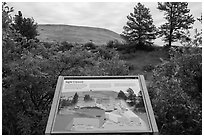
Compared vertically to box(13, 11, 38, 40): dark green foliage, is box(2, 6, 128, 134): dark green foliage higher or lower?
lower

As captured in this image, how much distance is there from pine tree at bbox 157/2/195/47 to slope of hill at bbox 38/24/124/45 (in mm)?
5771

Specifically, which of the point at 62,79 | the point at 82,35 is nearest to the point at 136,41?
the point at 82,35

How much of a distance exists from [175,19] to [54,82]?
66.4 ft

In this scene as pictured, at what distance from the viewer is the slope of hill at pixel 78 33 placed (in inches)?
1168

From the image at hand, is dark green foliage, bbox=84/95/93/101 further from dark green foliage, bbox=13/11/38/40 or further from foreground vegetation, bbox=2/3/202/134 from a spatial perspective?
dark green foliage, bbox=13/11/38/40

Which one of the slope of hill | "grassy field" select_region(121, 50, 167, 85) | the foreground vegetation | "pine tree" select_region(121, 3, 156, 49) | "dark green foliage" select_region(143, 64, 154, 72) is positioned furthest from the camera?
the slope of hill

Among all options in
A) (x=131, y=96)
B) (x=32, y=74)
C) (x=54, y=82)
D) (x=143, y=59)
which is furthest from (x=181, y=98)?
(x=143, y=59)

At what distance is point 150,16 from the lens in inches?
1060

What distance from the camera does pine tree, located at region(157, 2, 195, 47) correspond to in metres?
27.0

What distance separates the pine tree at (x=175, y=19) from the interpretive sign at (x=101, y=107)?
23.3 m

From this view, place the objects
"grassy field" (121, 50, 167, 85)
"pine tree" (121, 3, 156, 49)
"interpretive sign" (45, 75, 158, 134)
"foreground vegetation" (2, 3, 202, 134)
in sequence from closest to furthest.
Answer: "interpretive sign" (45, 75, 158, 134) → "foreground vegetation" (2, 3, 202, 134) → "grassy field" (121, 50, 167, 85) → "pine tree" (121, 3, 156, 49)

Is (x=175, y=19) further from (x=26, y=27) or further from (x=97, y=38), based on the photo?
(x=26, y=27)

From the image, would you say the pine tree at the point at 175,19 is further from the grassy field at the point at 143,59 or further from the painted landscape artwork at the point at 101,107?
the painted landscape artwork at the point at 101,107

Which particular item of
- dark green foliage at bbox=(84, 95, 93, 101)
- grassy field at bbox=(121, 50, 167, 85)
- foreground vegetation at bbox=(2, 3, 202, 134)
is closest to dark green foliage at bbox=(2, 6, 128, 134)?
foreground vegetation at bbox=(2, 3, 202, 134)
